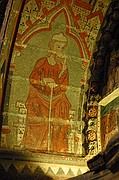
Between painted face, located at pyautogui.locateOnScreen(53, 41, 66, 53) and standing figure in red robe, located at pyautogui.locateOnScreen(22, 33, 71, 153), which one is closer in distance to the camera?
standing figure in red robe, located at pyautogui.locateOnScreen(22, 33, 71, 153)

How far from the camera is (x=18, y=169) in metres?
5.56

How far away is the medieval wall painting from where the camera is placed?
5859 mm

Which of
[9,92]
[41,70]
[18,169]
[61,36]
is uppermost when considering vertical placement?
[61,36]

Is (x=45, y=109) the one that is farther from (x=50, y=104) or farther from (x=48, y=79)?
(x=48, y=79)

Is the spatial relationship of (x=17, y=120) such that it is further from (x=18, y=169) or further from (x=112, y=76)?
(x=112, y=76)

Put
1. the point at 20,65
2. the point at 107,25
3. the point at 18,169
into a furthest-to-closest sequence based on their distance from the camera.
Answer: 1. the point at 107,25
2. the point at 20,65
3. the point at 18,169

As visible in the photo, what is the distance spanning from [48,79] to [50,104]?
1.50ft

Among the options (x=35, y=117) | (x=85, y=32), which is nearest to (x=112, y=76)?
(x=85, y=32)

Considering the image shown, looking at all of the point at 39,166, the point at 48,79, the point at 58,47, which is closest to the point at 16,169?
the point at 39,166

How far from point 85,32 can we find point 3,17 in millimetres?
1532

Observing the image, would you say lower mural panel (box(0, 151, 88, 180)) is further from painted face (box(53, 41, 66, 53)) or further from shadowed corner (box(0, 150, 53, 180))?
painted face (box(53, 41, 66, 53))

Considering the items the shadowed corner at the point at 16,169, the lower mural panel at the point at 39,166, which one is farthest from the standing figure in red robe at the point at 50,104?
the shadowed corner at the point at 16,169

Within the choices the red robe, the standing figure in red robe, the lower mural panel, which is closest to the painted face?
the standing figure in red robe

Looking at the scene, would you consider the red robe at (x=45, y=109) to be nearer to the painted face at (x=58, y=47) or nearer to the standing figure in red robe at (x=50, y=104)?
the standing figure in red robe at (x=50, y=104)
